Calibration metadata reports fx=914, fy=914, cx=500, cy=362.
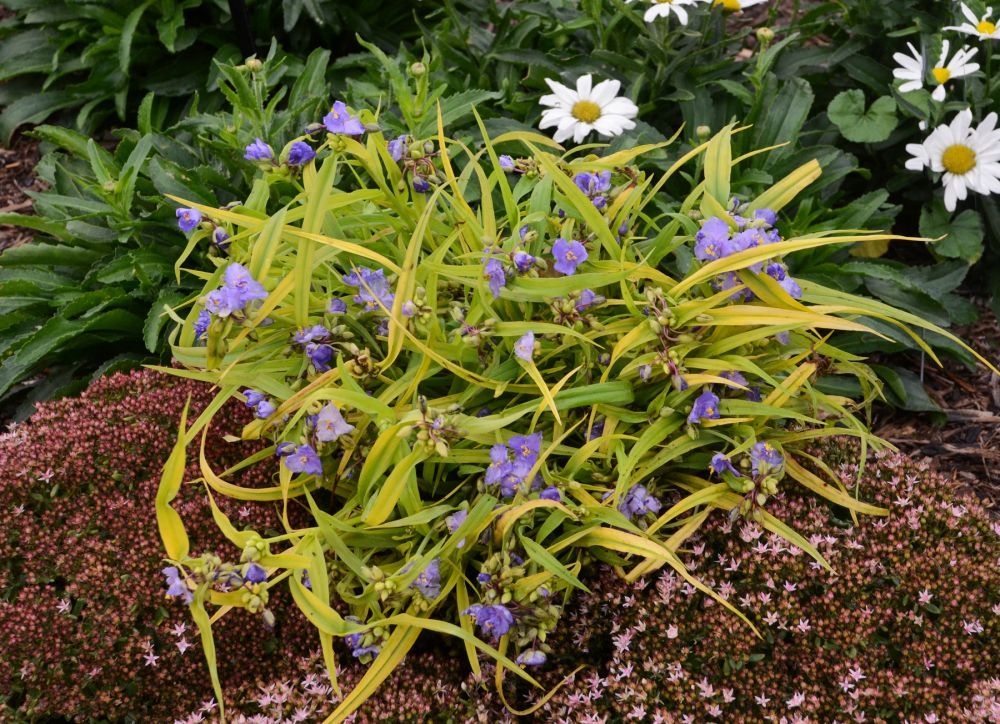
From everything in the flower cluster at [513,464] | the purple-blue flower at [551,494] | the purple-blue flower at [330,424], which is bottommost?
the purple-blue flower at [551,494]

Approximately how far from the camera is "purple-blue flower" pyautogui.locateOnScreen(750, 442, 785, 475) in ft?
5.89

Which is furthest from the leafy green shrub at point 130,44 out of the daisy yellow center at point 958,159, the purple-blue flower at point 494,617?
the purple-blue flower at point 494,617

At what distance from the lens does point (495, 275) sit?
1786 mm

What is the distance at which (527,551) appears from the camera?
1.73 metres

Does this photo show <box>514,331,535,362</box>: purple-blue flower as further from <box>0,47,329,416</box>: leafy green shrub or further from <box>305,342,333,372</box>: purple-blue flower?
<box>0,47,329,416</box>: leafy green shrub

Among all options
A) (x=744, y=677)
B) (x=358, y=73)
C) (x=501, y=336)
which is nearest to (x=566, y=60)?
(x=358, y=73)

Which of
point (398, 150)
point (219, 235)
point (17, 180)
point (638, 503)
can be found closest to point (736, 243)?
point (638, 503)

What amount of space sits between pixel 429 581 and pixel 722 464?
0.63 m

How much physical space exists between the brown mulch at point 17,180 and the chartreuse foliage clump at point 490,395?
192 centimetres

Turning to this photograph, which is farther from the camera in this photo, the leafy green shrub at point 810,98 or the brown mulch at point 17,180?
the brown mulch at point 17,180

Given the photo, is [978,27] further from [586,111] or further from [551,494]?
[551,494]

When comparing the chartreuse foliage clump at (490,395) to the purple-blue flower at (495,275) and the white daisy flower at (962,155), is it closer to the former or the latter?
the purple-blue flower at (495,275)

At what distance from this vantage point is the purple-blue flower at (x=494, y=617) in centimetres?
165

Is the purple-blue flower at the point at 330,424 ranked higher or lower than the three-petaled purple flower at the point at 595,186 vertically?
lower
